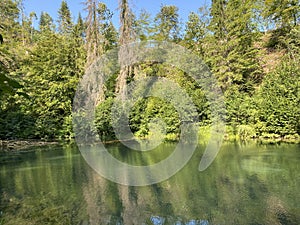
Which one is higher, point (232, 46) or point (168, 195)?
point (232, 46)

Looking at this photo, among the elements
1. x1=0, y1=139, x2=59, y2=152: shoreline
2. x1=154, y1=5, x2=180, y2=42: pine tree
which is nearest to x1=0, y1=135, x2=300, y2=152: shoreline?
x1=0, y1=139, x2=59, y2=152: shoreline

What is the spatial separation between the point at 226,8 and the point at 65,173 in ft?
50.5

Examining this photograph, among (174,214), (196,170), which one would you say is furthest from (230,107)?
(174,214)

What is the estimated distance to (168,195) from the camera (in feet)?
21.9

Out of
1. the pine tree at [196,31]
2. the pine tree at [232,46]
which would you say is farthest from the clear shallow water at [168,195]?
the pine tree at [196,31]

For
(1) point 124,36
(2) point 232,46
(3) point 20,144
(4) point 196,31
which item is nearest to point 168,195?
(3) point 20,144

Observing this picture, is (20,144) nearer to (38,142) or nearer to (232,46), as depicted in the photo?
(38,142)

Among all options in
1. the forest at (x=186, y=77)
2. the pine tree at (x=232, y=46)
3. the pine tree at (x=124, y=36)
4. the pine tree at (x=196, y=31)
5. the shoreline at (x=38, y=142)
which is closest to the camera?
the shoreline at (x=38, y=142)

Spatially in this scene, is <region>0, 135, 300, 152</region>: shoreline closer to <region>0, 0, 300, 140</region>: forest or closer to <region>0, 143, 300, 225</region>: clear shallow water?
<region>0, 0, 300, 140</region>: forest

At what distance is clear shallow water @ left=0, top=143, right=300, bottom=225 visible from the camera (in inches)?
209

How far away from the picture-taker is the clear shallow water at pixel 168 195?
531 cm

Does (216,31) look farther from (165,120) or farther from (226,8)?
(165,120)

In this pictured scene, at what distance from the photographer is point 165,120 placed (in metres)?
19.0

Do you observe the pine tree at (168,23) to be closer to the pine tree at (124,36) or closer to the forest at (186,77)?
the forest at (186,77)
